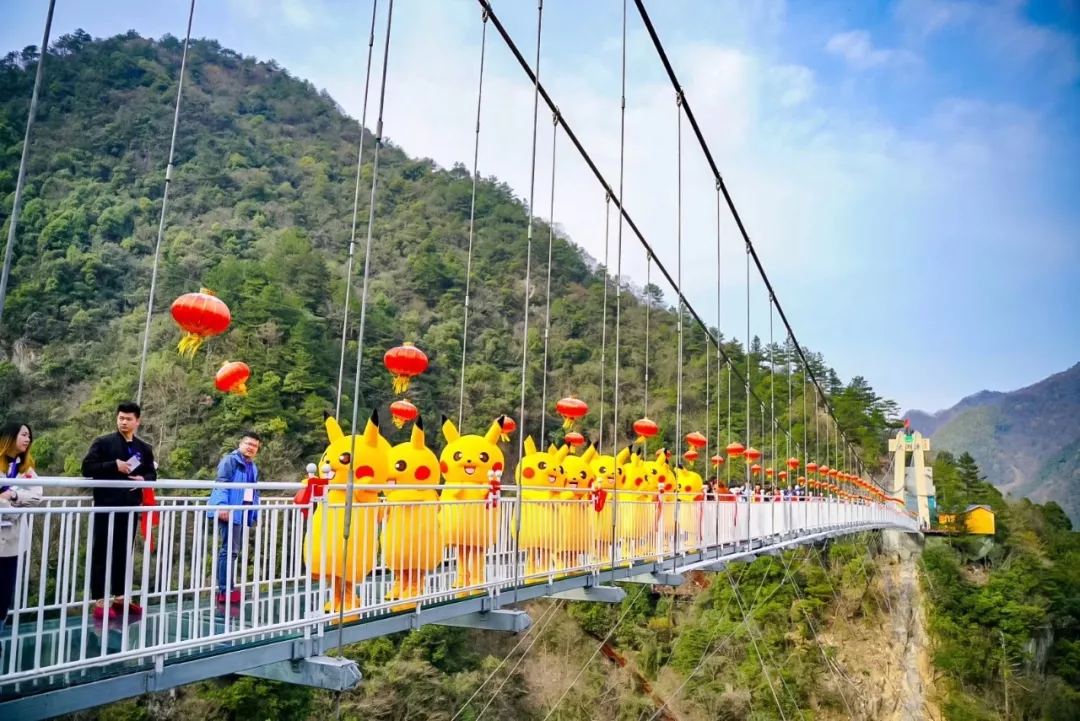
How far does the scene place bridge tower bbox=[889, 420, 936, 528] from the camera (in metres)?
32.9

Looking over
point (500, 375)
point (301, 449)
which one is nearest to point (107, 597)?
point (301, 449)

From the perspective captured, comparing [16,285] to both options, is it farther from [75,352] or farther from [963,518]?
[963,518]

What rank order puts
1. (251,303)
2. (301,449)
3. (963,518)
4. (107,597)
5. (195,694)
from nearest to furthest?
(107,597), (195,694), (301,449), (251,303), (963,518)

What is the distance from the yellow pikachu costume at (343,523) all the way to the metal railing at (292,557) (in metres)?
0.01

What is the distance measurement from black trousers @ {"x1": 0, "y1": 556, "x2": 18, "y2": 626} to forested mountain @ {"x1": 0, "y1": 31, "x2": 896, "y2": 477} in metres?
11.0

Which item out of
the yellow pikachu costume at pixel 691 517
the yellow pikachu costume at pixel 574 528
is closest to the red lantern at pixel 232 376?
the yellow pikachu costume at pixel 574 528

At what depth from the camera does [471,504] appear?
504 centimetres

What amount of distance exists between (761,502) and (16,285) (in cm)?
1640

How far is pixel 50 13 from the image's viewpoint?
270cm

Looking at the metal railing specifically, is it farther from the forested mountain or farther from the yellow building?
the yellow building

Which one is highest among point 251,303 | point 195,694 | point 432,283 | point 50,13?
point 432,283

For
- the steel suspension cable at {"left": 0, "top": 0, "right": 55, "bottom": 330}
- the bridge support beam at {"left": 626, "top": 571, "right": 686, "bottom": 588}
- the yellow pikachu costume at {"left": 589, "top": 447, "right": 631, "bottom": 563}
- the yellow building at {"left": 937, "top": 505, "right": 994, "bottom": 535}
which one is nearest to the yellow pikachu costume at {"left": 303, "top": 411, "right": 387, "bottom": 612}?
the steel suspension cable at {"left": 0, "top": 0, "right": 55, "bottom": 330}

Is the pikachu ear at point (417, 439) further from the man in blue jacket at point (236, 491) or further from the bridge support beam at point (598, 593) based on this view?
the bridge support beam at point (598, 593)

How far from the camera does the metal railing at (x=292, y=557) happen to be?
2670mm
